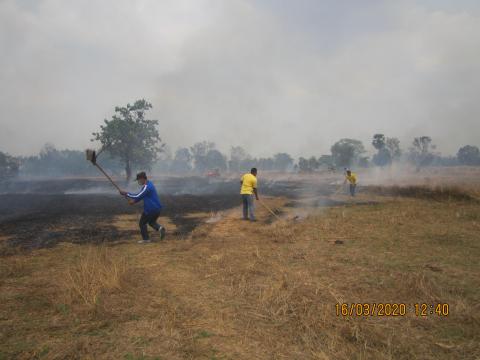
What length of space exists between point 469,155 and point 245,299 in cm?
11010

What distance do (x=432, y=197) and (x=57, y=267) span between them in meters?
18.8

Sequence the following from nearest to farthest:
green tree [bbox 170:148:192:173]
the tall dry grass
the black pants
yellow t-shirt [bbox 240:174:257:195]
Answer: the tall dry grass
the black pants
yellow t-shirt [bbox 240:174:257:195]
green tree [bbox 170:148:192:173]

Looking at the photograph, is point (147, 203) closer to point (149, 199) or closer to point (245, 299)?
point (149, 199)

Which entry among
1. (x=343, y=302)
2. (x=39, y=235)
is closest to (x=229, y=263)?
(x=343, y=302)

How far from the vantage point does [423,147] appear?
68750 millimetres

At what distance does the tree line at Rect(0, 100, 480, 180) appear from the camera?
38.7 metres

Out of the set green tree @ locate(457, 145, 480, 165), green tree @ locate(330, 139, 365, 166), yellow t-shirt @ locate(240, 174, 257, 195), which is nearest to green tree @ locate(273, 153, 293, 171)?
green tree @ locate(330, 139, 365, 166)

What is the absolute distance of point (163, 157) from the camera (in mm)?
129750

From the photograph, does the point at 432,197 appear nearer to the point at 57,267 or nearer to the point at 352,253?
the point at 352,253
